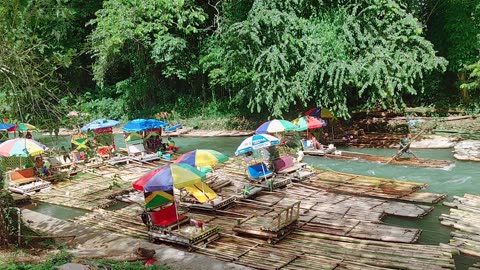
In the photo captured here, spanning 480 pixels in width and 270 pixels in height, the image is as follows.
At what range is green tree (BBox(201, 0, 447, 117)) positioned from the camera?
17.5 metres

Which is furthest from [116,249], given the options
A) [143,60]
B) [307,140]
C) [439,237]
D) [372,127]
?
[143,60]

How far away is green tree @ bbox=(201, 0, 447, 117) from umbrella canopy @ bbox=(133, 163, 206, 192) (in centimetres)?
1006

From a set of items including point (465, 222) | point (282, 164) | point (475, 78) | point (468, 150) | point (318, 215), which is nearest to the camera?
point (465, 222)

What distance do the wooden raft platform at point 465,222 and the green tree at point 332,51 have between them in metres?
7.37

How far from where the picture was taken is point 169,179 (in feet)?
28.9

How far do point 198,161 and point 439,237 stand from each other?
5.74 metres

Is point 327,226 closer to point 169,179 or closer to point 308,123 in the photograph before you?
point 169,179

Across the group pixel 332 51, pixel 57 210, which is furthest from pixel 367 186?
pixel 57 210

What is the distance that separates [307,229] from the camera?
9.18 m

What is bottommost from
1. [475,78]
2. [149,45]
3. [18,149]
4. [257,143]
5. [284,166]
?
[284,166]

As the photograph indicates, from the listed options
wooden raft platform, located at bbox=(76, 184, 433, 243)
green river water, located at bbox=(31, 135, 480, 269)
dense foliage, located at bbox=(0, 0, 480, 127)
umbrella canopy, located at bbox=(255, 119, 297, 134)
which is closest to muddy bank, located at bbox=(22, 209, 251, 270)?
wooden raft platform, located at bbox=(76, 184, 433, 243)

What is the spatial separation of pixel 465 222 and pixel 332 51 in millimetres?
10784

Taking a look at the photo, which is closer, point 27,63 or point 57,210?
point 27,63

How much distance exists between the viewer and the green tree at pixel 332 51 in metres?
17.5
